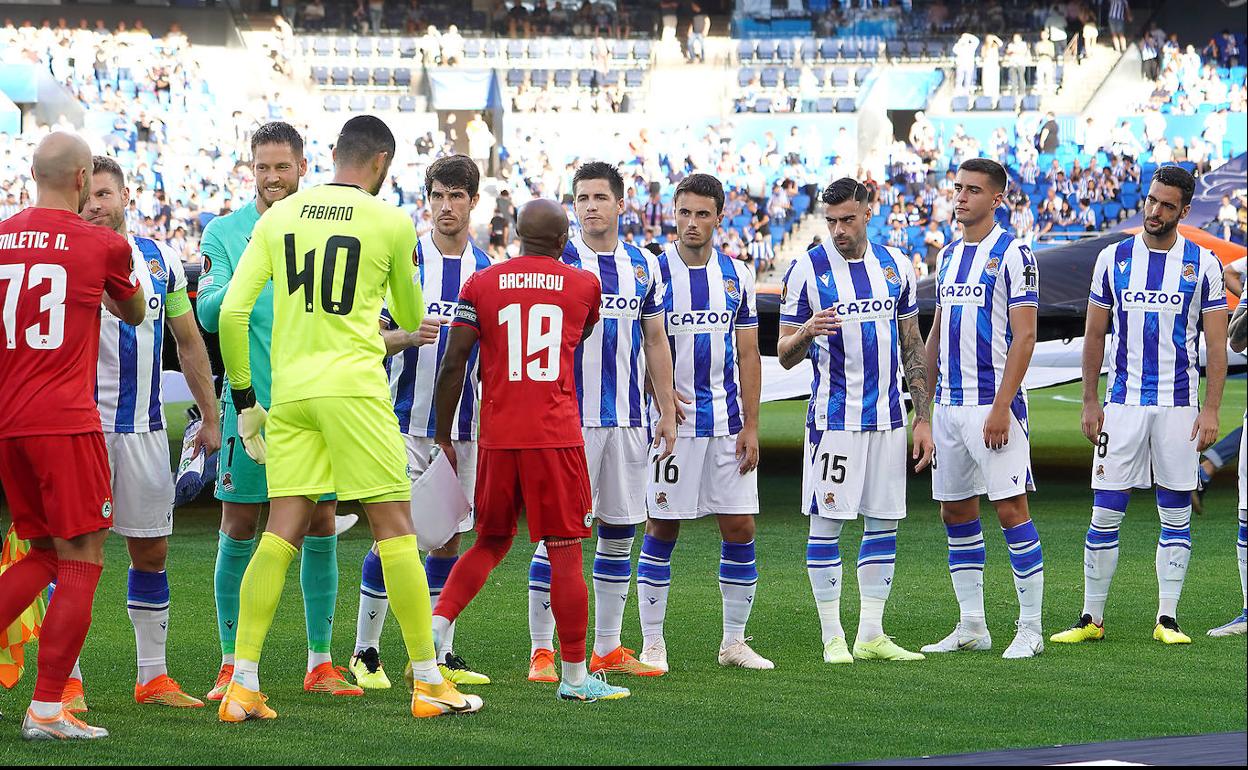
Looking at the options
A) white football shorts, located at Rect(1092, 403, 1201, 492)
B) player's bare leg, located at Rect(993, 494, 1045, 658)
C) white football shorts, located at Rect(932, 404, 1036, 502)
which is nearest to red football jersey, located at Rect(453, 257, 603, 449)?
white football shorts, located at Rect(932, 404, 1036, 502)

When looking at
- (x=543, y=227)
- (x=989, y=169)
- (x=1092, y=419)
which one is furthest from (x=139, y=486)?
(x=1092, y=419)

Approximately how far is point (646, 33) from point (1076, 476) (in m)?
25.8

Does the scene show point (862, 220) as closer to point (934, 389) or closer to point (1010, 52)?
point (934, 389)

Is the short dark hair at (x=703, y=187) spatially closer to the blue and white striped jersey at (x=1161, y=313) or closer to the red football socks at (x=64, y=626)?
the blue and white striped jersey at (x=1161, y=313)

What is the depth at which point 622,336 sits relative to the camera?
5.83 m

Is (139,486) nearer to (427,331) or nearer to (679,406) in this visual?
(427,331)

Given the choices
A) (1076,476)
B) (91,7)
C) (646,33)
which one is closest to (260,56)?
(91,7)

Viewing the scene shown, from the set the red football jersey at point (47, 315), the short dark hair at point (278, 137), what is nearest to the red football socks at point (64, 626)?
the red football jersey at point (47, 315)

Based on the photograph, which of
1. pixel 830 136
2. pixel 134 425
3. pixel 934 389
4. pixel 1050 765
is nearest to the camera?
pixel 1050 765

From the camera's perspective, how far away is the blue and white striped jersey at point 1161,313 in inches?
251

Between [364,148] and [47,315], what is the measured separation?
1.08 m

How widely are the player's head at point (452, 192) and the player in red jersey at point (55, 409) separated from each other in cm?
141

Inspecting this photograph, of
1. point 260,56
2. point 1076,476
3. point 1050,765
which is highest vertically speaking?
point 260,56

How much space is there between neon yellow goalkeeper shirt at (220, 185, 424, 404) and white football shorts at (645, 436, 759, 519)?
1639mm
